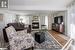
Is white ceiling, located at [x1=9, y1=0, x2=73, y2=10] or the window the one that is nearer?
white ceiling, located at [x1=9, y1=0, x2=73, y2=10]

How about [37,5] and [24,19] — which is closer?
[37,5]

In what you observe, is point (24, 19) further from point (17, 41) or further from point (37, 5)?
point (17, 41)

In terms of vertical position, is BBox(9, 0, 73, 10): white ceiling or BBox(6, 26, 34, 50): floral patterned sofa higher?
BBox(9, 0, 73, 10): white ceiling

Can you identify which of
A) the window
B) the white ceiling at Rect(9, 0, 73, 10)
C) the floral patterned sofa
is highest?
the white ceiling at Rect(9, 0, 73, 10)

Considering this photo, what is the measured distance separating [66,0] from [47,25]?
613 centimetres

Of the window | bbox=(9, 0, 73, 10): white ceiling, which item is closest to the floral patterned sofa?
bbox=(9, 0, 73, 10): white ceiling

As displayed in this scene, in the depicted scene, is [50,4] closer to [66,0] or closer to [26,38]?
[66,0]

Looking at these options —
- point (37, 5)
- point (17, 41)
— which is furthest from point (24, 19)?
point (17, 41)

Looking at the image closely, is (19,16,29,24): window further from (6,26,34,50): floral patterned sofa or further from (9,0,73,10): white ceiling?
(6,26,34,50): floral patterned sofa

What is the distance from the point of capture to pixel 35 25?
35.6ft

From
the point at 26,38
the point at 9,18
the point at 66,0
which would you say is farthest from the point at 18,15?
the point at 26,38

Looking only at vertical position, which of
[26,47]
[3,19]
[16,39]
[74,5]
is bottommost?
[26,47]

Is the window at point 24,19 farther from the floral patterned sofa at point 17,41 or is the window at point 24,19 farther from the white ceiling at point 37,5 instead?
the floral patterned sofa at point 17,41

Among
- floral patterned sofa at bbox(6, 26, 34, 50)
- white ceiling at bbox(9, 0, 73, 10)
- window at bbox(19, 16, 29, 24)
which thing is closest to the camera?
floral patterned sofa at bbox(6, 26, 34, 50)
